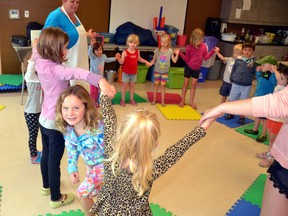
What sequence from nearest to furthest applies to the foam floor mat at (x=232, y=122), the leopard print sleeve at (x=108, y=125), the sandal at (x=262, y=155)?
the leopard print sleeve at (x=108, y=125) → the sandal at (x=262, y=155) → the foam floor mat at (x=232, y=122)

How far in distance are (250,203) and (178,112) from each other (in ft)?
7.25

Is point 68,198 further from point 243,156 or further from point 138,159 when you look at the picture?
point 243,156

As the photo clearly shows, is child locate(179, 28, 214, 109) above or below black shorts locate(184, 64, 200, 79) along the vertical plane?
above

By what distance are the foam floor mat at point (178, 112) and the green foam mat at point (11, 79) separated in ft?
7.68

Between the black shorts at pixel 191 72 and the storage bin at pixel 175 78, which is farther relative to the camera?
the storage bin at pixel 175 78

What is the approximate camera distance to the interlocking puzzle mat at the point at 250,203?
2.62m

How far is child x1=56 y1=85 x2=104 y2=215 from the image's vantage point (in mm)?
1870

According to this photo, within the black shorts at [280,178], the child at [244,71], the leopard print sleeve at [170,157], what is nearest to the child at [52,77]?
the leopard print sleeve at [170,157]

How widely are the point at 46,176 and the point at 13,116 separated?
1.84 metres

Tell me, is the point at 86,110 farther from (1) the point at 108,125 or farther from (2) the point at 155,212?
(2) the point at 155,212

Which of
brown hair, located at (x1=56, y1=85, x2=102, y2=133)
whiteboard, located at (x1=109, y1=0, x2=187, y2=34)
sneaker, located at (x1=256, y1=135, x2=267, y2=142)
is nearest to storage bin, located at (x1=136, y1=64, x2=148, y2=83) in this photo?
whiteboard, located at (x1=109, y1=0, x2=187, y2=34)

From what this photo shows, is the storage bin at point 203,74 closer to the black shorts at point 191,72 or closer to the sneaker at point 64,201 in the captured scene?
the black shorts at point 191,72

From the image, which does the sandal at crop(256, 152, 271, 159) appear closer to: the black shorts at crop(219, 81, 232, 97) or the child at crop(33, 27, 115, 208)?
the black shorts at crop(219, 81, 232, 97)

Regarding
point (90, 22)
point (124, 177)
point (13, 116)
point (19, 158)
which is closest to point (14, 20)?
point (90, 22)
